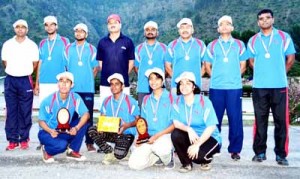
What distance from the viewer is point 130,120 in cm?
651

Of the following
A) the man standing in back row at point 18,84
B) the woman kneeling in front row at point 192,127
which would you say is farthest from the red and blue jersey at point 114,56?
the woman kneeling in front row at point 192,127

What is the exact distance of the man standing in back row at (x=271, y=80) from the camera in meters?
6.28

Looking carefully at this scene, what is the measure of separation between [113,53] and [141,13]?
108238 mm

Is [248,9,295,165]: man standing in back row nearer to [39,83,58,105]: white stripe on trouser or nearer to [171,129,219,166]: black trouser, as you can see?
[171,129,219,166]: black trouser

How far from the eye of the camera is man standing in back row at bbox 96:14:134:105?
7004mm

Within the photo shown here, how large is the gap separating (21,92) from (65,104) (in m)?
1.13

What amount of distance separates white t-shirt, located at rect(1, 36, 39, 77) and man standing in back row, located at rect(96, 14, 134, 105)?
1.08m

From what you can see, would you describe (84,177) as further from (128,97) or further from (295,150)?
(295,150)

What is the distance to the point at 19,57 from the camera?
723cm

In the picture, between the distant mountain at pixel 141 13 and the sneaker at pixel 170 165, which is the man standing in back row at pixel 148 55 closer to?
the sneaker at pixel 170 165

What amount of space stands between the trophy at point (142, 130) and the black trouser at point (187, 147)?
0.46 metres

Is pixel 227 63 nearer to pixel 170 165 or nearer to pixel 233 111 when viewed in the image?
pixel 233 111

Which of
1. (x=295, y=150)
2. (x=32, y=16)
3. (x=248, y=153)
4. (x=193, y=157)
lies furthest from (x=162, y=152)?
(x=32, y=16)

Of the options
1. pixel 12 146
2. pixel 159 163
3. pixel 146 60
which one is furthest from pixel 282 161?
pixel 12 146
